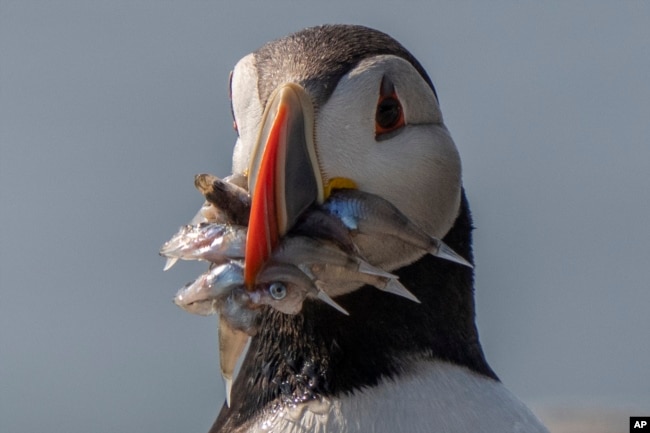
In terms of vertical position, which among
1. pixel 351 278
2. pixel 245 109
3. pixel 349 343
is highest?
pixel 245 109

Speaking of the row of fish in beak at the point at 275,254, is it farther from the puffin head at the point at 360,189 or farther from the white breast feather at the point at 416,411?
the white breast feather at the point at 416,411

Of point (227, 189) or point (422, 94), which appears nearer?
point (227, 189)

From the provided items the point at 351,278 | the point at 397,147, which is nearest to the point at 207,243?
the point at 351,278

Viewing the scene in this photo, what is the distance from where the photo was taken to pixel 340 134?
5691 mm

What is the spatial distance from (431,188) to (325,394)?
849 millimetres

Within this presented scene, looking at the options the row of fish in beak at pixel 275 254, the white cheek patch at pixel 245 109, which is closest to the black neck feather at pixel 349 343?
the row of fish in beak at pixel 275 254

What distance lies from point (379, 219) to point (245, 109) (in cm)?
67

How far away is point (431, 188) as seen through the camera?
6.03 metres

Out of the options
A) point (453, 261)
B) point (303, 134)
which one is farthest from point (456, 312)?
point (303, 134)

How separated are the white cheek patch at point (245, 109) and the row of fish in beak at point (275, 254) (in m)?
0.14

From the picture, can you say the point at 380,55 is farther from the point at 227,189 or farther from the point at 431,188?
the point at 227,189

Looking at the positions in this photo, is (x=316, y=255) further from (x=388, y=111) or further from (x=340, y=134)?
(x=388, y=111)

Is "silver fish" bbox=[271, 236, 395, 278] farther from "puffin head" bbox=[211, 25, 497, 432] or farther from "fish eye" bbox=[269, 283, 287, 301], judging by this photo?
"puffin head" bbox=[211, 25, 497, 432]

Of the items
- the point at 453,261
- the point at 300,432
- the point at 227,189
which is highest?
the point at 227,189
